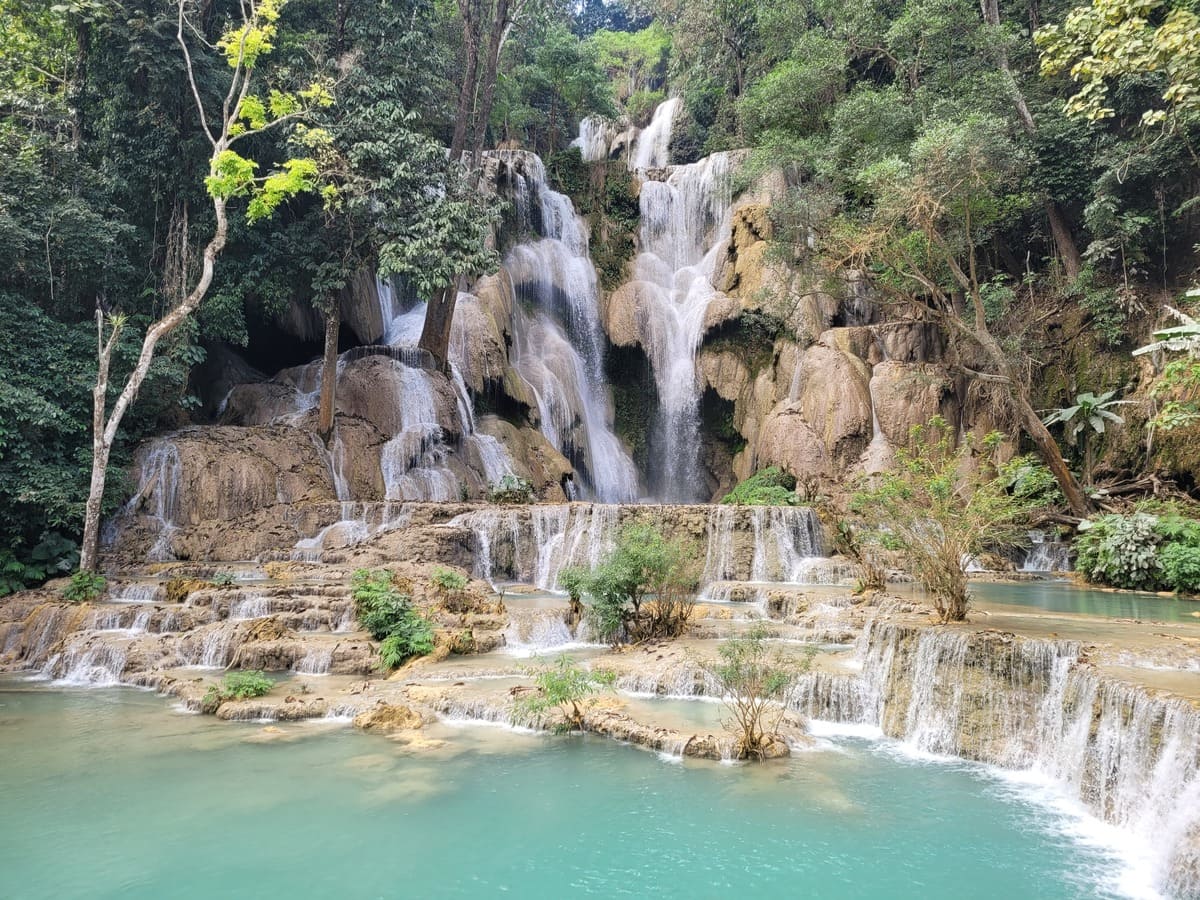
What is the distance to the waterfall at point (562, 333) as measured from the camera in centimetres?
2373

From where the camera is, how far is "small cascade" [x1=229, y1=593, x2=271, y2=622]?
463 inches

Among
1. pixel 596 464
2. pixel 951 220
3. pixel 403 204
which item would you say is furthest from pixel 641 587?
pixel 951 220

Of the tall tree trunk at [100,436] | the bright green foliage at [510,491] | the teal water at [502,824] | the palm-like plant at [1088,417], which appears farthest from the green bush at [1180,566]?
the tall tree trunk at [100,436]

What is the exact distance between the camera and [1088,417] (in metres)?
16.7

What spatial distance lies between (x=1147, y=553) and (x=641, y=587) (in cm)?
902

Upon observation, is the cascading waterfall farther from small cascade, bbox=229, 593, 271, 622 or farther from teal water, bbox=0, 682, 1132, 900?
teal water, bbox=0, 682, 1132, 900

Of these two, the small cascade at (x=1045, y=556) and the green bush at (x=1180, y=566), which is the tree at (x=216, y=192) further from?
the green bush at (x=1180, y=566)

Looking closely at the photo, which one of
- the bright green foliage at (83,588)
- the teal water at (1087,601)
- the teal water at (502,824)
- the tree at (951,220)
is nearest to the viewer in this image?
the teal water at (502,824)

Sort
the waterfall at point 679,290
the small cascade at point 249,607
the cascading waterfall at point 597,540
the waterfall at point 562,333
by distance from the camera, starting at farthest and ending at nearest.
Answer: the waterfall at point 679,290, the waterfall at point 562,333, the cascading waterfall at point 597,540, the small cascade at point 249,607

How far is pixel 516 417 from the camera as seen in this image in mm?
22609

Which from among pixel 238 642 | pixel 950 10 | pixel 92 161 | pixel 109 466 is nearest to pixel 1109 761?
pixel 238 642

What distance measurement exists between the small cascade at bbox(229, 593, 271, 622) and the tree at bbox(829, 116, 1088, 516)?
12774 millimetres

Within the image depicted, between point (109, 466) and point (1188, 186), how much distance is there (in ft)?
→ 78.8

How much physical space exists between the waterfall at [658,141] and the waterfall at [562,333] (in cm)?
739
